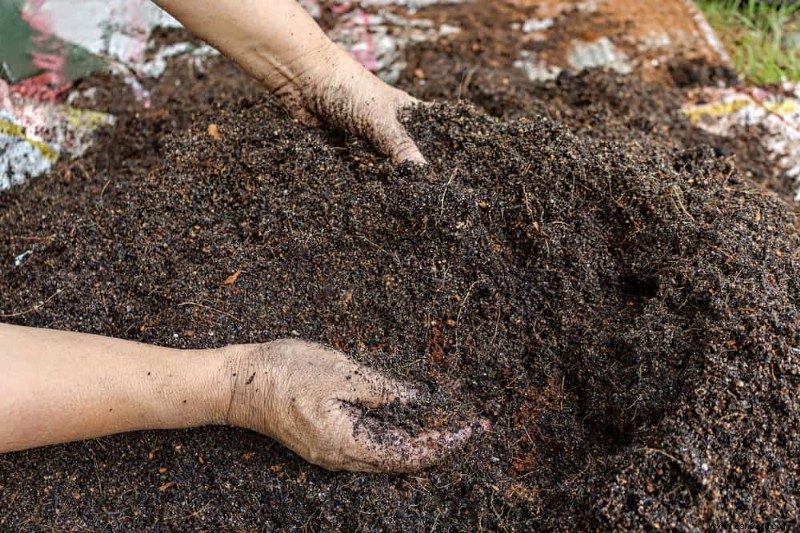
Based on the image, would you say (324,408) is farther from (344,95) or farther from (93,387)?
(344,95)

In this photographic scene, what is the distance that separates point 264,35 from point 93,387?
31.3 inches

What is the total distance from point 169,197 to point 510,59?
4.15ft

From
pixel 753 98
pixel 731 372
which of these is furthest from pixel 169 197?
pixel 753 98

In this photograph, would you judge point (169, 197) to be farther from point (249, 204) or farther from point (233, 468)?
point (233, 468)

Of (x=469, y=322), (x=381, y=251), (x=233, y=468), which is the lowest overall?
(x=233, y=468)

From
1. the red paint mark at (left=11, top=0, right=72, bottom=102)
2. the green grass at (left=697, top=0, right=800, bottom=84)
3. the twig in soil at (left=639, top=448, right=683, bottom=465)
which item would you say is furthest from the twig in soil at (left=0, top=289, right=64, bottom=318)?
the green grass at (left=697, top=0, right=800, bottom=84)

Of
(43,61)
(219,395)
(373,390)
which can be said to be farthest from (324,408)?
(43,61)

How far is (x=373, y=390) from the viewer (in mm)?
1169

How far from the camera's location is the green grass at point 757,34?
7.38 feet

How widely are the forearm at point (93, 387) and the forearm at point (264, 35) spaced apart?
66cm

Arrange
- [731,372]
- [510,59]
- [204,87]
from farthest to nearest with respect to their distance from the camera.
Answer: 1. [510,59]
2. [204,87]
3. [731,372]

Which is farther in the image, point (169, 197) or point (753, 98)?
point (753, 98)

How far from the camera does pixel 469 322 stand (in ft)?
4.10

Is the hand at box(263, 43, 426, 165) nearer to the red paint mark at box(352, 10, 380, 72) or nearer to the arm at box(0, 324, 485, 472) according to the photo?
the arm at box(0, 324, 485, 472)
